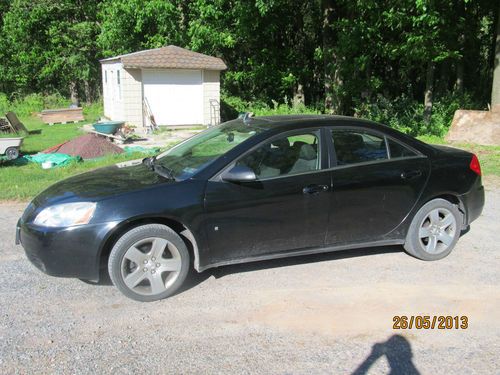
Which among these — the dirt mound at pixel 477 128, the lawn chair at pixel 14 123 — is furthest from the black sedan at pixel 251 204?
the lawn chair at pixel 14 123

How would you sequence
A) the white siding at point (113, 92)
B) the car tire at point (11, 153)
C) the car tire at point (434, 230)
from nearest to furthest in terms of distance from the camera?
the car tire at point (434, 230), the car tire at point (11, 153), the white siding at point (113, 92)

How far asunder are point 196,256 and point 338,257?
1.71 m

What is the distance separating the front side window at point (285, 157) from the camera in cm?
446

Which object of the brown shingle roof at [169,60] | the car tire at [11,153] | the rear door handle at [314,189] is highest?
the brown shingle roof at [169,60]

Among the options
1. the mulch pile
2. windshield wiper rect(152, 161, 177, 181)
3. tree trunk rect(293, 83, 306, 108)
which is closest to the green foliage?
tree trunk rect(293, 83, 306, 108)

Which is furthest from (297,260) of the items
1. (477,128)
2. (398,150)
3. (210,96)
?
(210,96)

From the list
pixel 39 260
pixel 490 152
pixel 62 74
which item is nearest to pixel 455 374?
pixel 39 260

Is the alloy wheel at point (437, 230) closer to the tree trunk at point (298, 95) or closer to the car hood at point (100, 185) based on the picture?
the car hood at point (100, 185)

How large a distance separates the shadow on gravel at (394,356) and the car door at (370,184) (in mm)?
1315

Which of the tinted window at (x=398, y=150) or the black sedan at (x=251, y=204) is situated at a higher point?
the tinted window at (x=398, y=150)

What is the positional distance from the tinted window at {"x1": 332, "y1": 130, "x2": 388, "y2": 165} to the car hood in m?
1.70

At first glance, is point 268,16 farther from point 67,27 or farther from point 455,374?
point 455,374

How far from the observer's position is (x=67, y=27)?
27062mm

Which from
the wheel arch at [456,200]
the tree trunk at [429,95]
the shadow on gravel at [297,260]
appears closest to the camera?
the shadow on gravel at [297,260]
